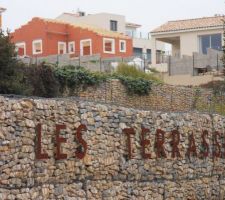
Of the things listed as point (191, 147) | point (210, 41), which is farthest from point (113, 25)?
point (191, 147)

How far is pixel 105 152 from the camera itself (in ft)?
67.9

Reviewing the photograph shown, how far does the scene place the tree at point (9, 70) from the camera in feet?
68.7

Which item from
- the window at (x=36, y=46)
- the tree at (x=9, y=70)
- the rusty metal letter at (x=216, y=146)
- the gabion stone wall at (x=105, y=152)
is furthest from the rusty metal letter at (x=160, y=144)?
the window at (x=36, y=46)

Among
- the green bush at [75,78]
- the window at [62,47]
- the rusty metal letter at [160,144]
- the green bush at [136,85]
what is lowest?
the rusty metal letter at [160,144]

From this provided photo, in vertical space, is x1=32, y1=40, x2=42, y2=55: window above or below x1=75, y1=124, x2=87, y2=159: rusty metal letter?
above

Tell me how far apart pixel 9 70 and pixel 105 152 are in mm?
4052

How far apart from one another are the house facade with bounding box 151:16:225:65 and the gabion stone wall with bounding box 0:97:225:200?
34310 millimetres

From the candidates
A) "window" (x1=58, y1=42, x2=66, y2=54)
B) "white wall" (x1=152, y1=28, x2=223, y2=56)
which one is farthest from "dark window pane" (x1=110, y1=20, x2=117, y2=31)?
"white wall" (x1=152, y1=28, x2=223, y2=56)

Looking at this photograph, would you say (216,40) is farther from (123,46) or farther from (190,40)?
(123,46)

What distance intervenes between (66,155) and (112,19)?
235 ft

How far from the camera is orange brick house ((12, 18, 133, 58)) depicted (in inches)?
2598

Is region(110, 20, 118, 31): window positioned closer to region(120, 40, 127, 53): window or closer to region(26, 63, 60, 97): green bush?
region(120, 40, 127, 53): window

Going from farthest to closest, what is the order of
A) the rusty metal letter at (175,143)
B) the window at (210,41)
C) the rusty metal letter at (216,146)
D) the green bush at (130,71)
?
the window at (210,41)
the green bush at (130,71)
the rusty metal letter at (216,146)
the rusty metal letter at (175,143)

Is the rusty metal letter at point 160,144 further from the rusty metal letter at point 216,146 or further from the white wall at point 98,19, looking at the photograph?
the white wall at point 98,19
